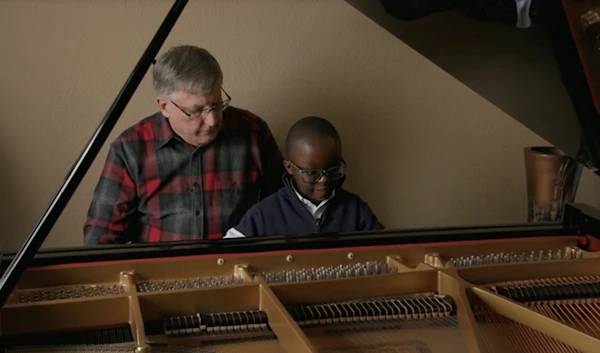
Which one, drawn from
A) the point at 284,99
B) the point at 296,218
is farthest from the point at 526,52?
the point at 284,99

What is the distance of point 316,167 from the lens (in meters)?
2.22

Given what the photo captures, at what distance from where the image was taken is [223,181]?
2428 mm

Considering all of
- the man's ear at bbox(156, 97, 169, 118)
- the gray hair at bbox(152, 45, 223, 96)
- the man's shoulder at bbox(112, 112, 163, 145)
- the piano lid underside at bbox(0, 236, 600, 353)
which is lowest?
the piano lid underside at bbox(0, 236, 600, 353)

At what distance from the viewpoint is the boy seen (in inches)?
86.9

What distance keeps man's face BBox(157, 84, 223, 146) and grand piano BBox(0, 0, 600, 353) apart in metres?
0.80

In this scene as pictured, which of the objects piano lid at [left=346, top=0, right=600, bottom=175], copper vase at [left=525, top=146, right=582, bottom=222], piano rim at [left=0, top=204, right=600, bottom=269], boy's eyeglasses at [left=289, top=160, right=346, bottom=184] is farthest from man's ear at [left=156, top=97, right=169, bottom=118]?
copper vase at [left=525, top=146, right=582, bottom=222]

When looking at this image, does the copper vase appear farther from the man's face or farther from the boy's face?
the man's face

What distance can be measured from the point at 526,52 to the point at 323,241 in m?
0.61

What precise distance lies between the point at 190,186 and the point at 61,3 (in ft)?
2.47

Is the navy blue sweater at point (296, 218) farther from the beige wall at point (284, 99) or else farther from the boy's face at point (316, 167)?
the beige wall at point (284, 99)

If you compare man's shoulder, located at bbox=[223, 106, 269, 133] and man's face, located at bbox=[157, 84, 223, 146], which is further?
man's shoulder, located at bbox=[223, 106, 269, 133]

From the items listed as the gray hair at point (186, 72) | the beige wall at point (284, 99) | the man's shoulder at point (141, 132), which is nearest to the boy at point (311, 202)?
the gray hair at point (186, 72)

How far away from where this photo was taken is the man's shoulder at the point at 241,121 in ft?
8.14

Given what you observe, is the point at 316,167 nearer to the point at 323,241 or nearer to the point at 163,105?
the point at 163,105
